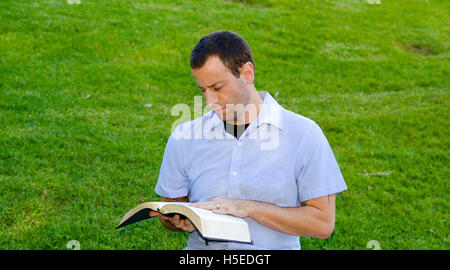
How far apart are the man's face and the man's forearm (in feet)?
1.97

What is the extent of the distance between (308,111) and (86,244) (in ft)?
15.7

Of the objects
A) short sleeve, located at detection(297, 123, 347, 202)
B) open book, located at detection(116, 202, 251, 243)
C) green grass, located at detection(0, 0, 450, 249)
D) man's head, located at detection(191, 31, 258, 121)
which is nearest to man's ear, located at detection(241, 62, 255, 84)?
man's head, located at detection(191, 31, 258, 121)

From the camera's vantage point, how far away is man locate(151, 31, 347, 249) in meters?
2.49

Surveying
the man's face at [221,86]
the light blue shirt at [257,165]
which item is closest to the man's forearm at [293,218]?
the light blue shirt at [257,165]

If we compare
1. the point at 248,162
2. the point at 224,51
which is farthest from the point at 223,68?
the point at 248,162

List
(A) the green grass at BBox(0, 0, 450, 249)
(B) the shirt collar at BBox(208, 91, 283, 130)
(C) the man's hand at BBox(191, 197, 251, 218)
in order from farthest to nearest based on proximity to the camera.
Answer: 1. (A) the green grass at BBox(0, 0, 450, 249)
2. (B) the shirt collar at BBox(208, 91, 283, 130)
3. (C) the man's hand at BBox(191, 197, 251, 218)

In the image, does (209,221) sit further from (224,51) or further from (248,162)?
(224,51)

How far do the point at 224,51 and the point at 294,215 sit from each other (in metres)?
→ 1.00

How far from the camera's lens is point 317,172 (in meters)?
2.51

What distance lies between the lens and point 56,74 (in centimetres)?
820

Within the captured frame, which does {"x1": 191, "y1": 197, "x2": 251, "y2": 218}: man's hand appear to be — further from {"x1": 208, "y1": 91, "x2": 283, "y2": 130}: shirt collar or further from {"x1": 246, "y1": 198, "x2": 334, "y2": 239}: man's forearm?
{"x1": 208, "y1": 91, "x2": 283, "y2": 130}: shirt collar

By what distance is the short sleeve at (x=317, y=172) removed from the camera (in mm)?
2492
